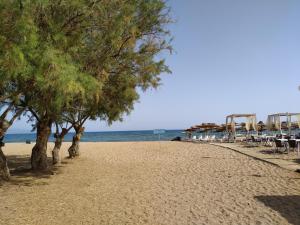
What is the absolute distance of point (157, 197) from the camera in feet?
24.8

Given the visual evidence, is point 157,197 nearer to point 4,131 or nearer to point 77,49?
point 77,49

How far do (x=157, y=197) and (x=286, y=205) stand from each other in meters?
2.76

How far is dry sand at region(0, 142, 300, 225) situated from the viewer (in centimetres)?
593

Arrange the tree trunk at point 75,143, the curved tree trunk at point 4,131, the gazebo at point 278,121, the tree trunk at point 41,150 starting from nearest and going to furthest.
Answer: the curved tree trunk at point 4,131, the tree trunk at point 41,150, the tree trunk at point 75,143, the gazebo at point 278,121

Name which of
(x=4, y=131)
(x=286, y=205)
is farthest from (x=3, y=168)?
(x=286, y=205)

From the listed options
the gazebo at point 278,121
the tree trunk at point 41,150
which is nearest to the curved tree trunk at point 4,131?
the tree trunk at point 41,150

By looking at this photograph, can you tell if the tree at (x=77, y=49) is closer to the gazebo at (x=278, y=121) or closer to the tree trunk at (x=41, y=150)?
the tree trunk at (x=41, y=150)

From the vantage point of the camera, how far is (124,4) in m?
7.88

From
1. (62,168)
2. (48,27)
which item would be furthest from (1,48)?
(62,168)

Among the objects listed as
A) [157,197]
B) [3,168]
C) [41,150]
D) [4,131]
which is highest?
[4,131]

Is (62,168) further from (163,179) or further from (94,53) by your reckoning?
(94,53)

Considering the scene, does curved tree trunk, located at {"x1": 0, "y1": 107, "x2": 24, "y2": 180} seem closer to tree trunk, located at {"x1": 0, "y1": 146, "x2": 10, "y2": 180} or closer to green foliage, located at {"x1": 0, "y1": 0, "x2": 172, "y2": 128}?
tree trunk, located at {"x1": 0, "y1": 146, "x2": 10, "y2": 180}

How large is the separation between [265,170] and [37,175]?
7.47 meters

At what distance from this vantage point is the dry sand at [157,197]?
593 cm
